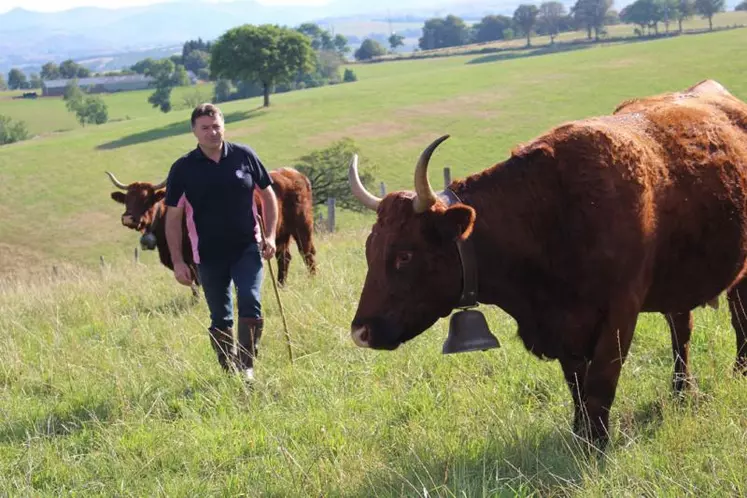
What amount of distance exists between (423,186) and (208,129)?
2497 mm

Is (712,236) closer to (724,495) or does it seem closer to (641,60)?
(724,495)

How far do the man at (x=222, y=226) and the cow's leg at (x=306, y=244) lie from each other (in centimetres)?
499

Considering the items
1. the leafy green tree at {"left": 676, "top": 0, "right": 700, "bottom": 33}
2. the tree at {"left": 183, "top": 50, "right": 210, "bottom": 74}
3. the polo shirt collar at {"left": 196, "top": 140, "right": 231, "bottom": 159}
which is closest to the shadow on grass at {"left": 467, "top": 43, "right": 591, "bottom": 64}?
the leafy green tree at {"left": 676, "top": 0, "right": 700, "bottom": 33}

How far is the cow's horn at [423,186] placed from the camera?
3.77 m

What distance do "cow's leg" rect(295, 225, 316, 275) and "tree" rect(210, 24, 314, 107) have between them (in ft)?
226

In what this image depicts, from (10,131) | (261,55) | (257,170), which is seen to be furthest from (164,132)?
(257,170)

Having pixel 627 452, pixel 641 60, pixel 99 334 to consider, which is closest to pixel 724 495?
pixel 627 452

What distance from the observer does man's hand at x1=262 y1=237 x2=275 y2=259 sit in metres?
6.33

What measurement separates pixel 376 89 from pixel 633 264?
3195 inches

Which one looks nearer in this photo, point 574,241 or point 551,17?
point 574,241

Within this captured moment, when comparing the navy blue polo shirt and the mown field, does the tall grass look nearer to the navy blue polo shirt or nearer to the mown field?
the mown field

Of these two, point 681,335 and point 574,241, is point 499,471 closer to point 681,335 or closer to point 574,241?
point 574,241

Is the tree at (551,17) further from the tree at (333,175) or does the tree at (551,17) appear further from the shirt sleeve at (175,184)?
the shirt sleeve at (175,184)

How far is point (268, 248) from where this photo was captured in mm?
6355
